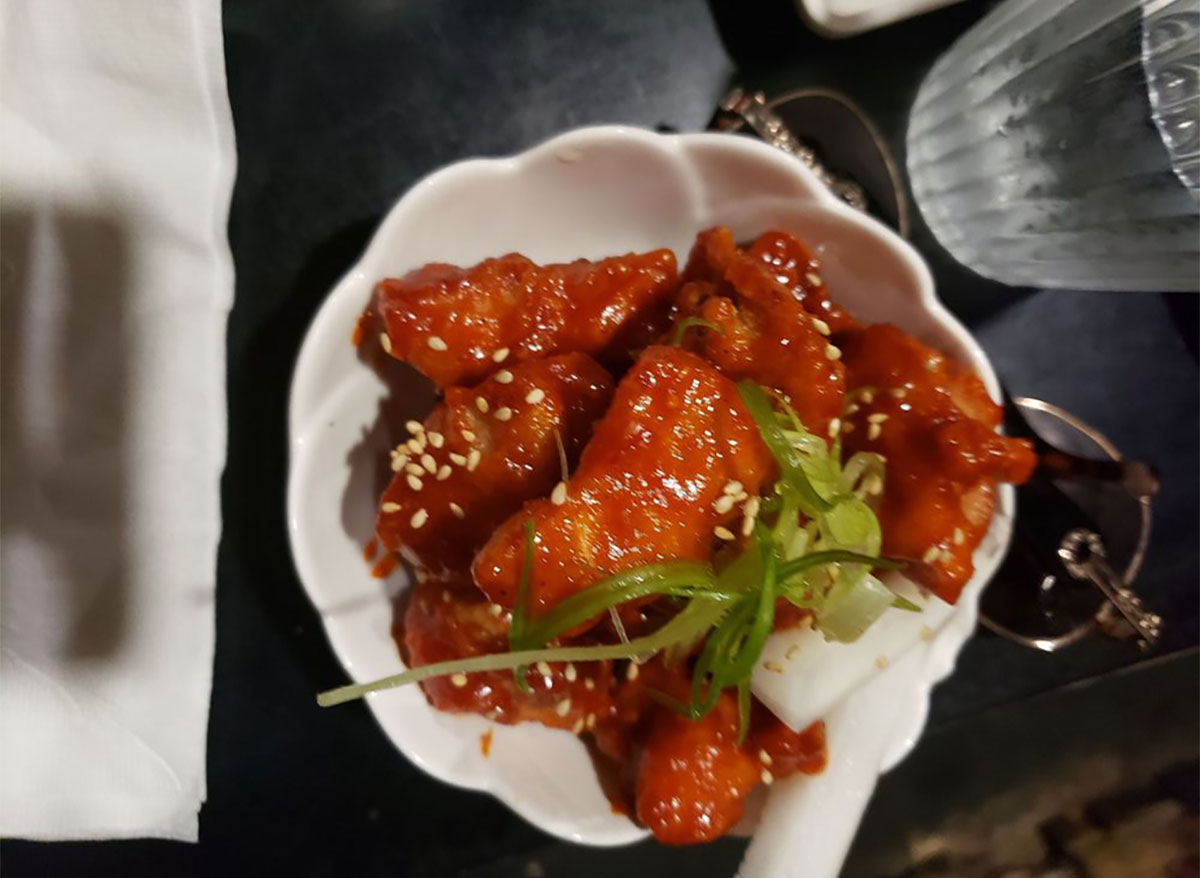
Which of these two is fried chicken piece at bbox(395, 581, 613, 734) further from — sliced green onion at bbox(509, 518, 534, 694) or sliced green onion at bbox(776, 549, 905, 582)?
sliced green onion at bbox(776, 549, 905, 582)

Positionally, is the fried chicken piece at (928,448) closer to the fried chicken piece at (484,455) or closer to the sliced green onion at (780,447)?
the sliced green onion at (780,447)

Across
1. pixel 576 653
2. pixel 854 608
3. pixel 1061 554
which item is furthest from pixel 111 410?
pixel 1061 554

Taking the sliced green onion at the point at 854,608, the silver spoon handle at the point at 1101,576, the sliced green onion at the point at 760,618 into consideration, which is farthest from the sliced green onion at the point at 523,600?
the silver spoon handle at the point at 1101,576

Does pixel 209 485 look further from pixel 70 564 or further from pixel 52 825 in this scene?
pixel 52 825

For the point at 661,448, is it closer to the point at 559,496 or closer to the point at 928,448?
the point at 559,496

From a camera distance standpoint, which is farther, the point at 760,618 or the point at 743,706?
the point at 743,706

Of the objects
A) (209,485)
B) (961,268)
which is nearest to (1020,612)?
(961,268)
